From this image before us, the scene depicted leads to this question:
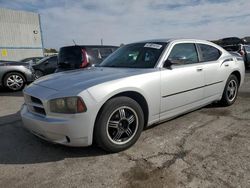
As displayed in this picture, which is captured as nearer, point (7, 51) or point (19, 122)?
point (19, 122)

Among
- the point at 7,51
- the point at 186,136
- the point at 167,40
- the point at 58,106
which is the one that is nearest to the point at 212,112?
the point at 186,136

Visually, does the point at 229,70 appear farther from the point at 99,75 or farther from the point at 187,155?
the point at 99,75

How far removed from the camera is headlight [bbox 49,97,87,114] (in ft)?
8.99

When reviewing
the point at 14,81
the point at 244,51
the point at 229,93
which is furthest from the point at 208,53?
the point at 244,51

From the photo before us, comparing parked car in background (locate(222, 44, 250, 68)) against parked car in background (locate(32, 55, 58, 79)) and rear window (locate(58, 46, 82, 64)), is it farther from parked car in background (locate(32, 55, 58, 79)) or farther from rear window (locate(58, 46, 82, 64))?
parked car in background (locate(32, 55, 58, 79))

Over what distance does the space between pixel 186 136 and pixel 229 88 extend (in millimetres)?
2093

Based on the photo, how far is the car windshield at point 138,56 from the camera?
3763mm

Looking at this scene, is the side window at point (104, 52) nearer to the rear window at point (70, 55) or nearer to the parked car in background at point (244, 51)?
the rear window at point (70, 55)

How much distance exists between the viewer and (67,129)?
9.04 ft

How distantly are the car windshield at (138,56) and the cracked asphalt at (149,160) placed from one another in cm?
109

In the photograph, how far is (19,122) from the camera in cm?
459

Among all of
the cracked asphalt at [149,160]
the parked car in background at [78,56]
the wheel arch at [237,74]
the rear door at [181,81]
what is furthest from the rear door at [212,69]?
the parked car in background at [78,56]

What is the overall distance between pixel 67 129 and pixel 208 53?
3.17 metres

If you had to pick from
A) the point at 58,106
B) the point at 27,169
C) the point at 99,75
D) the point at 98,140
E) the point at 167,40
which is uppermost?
the point at 167,40
